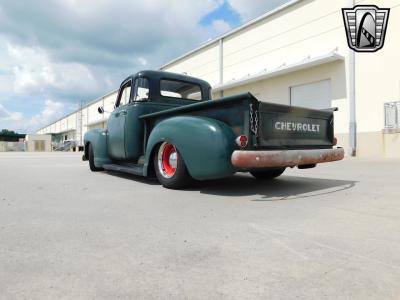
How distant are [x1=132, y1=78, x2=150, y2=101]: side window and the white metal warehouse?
27.3ft

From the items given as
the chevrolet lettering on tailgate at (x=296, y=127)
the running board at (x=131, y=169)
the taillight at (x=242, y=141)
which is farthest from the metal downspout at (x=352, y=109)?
the taillight at (x=242, y=141)

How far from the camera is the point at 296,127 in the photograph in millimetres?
4617

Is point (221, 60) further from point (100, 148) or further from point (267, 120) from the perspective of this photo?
point (267, 120)

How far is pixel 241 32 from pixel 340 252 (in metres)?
18.9

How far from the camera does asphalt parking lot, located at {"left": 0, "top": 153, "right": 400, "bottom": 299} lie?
1.71m

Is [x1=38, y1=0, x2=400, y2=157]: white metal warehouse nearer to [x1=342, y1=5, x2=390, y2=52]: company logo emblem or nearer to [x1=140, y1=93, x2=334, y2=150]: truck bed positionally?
[x1=342, y1=5, x2=390, y2=52]: company logo emblem

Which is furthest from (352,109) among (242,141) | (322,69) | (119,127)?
(242,141)

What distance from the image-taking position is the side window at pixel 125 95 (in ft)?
21.3

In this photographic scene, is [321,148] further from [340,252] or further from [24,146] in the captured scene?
[24,146]

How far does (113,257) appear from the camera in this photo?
2121 millimetres

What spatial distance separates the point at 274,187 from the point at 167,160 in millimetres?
1633

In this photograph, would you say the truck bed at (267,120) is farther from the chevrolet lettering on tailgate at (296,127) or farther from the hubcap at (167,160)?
the hubcap at (167,160)

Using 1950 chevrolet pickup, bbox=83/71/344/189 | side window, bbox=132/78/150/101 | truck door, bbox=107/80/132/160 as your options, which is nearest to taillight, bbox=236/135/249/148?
1950 chevrolet pickup, bbox=83/71/344/189

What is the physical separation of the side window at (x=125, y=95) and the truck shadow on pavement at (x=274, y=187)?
239 cm
